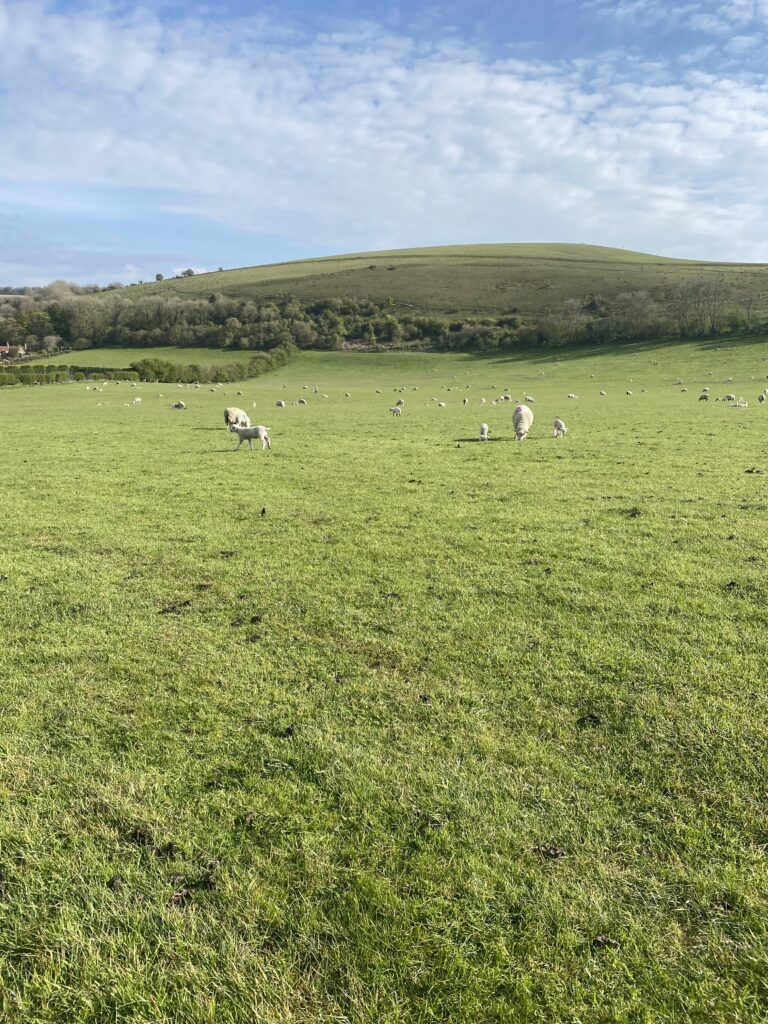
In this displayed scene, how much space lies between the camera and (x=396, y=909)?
136 inches

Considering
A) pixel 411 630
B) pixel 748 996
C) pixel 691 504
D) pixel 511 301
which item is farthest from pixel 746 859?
pixel 511 301

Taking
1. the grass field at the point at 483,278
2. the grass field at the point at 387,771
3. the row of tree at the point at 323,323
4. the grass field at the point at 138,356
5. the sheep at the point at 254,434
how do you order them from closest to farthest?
1. the grass field at the point at 387,771
2. the sheep at the point at 254,434
3. the row of tree at the point at 323,323
4. the grass field at the point at 138,356
5. the grass field at the point at 483,278

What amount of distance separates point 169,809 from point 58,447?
77.2 feet

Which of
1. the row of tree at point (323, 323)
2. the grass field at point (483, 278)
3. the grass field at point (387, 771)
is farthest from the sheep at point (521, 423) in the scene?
the grass field at point (483, 278)

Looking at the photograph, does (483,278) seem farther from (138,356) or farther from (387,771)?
(387,771)

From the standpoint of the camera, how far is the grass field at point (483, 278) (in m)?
112

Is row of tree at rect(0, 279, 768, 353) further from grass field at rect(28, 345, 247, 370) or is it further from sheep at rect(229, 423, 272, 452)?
sheep at rect(229, 423, 272, 452)

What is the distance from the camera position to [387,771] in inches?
183

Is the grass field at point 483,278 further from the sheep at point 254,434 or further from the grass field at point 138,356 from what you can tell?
the sheep at point 254,434

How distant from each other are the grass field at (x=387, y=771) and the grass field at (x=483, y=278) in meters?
98.6

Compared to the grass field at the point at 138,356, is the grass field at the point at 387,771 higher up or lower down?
lower down

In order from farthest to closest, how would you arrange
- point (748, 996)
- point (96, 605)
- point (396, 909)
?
point (96, 605)
point (396, 909)
point (748, 996)

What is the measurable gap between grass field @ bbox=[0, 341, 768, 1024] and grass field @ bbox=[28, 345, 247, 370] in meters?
86.4

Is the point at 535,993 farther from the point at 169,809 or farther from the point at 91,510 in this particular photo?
the point at 91,510
